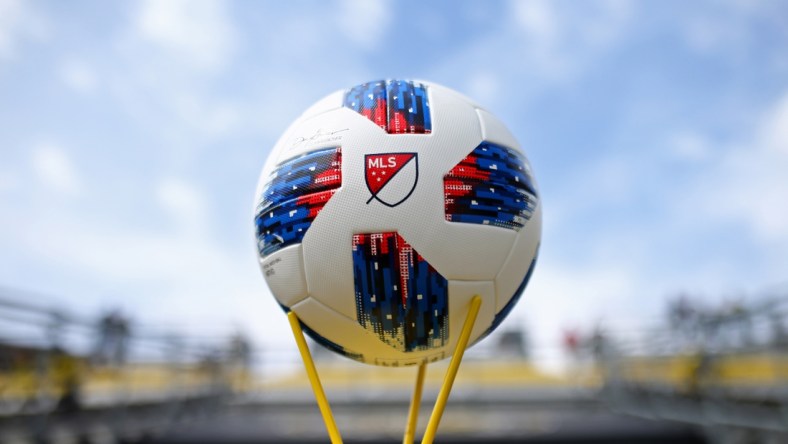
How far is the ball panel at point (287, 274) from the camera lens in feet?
5.56

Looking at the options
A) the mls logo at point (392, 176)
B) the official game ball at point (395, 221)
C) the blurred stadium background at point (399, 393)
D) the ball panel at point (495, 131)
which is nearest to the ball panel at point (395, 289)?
the official game ball at point (395, 221)

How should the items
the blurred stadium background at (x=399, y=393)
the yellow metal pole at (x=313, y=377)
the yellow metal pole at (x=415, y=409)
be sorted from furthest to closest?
the blurred stadium background at (x=399, y=393)
the yellow metal pole at (x=415, y=409)
the yellow metal pole at (x=313, y=377)

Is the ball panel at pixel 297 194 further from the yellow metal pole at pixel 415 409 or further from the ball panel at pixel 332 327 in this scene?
the yellow metal pole at pixel 415 409

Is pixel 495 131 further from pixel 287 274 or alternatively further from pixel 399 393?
pixel 399 393

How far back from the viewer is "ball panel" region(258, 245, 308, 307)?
1.70 m

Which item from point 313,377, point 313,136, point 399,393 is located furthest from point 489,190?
point 399,393

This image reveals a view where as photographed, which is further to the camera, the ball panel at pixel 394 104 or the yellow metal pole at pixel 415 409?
the yellow metal pole at pixel 415 409

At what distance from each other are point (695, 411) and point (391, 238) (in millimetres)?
6899

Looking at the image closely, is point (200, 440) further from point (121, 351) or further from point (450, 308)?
point (450, 308)

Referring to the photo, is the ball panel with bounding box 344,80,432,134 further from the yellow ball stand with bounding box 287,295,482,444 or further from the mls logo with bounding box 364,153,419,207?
the yellow ball stand with bounding box 287,295,482,444

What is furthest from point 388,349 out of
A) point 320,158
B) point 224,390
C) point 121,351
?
point 224,390

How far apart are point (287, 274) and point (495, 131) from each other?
0.88 meters

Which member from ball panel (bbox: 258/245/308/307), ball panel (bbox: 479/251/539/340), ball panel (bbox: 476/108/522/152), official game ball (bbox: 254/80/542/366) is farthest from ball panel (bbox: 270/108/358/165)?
ball panel (bbox: 479/251/539/340)

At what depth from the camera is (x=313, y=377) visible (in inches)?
69.6
